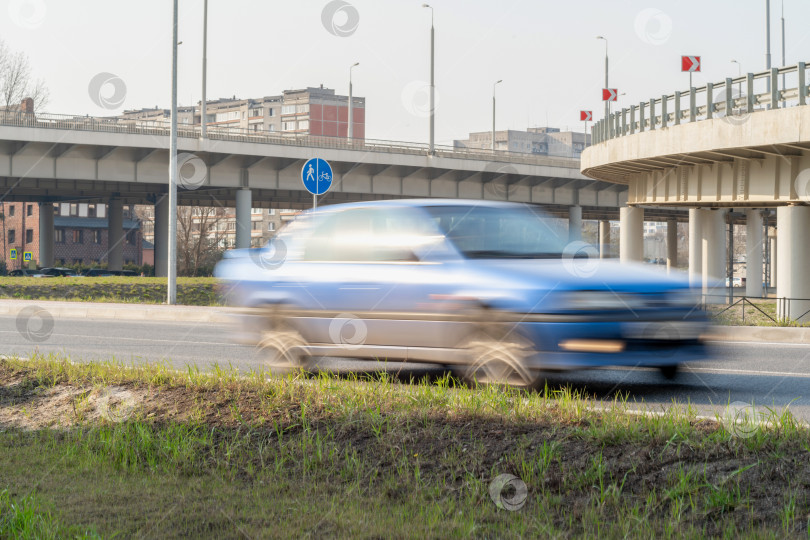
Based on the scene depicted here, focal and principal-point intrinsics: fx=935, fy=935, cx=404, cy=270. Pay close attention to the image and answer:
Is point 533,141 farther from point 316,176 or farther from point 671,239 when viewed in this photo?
point 316,176

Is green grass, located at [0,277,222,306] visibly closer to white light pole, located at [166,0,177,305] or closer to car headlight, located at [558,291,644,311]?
white light pole, located at [166,0,177,305]

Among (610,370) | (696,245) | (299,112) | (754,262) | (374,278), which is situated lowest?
(610,370)

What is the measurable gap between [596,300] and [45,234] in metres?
70.1

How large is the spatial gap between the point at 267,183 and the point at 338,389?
40203 millimetres

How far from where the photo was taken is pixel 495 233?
8852mm

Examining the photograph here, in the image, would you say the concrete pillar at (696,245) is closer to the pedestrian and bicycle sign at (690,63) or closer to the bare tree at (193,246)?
the pedestrian and bicycle sign at (690,63)

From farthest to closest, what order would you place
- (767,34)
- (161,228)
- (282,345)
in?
1. (161,228)
2. (767,34)
3. (282,345)

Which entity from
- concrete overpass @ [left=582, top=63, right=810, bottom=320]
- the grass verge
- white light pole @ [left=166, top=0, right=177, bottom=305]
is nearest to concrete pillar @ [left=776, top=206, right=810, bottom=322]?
concrete overpass @ [left=582, top=63, right=810, bottom=320]

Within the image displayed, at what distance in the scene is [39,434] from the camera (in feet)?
21.4

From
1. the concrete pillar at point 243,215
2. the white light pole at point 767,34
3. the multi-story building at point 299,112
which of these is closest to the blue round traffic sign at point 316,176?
the concrete pillar at point 243,215

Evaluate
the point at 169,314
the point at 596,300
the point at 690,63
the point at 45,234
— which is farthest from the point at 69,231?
the point at 596,300

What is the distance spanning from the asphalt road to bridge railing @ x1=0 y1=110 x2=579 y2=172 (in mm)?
21227

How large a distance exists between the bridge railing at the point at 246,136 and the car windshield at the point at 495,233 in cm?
3156

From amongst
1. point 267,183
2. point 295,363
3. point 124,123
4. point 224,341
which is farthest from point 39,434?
point 267,183
